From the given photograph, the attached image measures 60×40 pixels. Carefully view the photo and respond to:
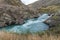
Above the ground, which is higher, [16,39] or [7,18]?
[16,39]

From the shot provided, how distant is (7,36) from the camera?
654 centimetres

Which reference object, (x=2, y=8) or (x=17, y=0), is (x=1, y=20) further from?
(x=17, y=0)

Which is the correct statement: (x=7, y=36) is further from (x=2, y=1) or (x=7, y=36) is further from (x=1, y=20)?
(x=2, y=1)

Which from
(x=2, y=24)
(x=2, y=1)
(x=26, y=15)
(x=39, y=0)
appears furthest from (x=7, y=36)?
(x=39, y=0)

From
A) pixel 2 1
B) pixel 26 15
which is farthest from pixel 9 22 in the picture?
pixel 2 1

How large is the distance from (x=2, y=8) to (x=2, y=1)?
8.09 m

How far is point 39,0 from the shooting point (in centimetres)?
10869

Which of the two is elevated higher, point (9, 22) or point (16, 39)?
point (16, 39)

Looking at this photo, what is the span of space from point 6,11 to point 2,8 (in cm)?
100

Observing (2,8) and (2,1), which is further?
(2,1)

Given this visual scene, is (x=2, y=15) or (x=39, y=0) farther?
(x=39, y=0)

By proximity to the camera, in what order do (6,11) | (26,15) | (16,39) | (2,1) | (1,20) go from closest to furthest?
(16,39) → (1,20) → (6,11) → (26,15) → (2,1)

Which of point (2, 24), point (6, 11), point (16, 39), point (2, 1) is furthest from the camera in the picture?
point (2, 1)

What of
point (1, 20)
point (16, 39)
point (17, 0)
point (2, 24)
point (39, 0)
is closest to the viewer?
point (16, 39)
